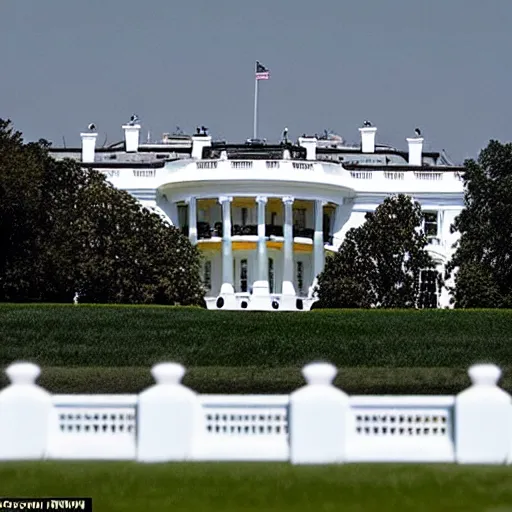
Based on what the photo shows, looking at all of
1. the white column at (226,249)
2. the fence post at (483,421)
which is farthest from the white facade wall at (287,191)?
the fence post at (483,421)

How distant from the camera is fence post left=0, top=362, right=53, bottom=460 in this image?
12.1 metres

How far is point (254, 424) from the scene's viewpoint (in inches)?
A: 487

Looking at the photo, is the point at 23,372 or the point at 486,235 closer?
the point at 23,372

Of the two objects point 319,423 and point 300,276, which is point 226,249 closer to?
point 300,276

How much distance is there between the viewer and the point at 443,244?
59000 millimetres

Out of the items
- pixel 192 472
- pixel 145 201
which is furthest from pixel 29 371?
pixel 145 201

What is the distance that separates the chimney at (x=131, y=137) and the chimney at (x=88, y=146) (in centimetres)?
304

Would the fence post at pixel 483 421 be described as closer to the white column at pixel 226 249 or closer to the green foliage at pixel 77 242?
the green foliage at pixel 77 242

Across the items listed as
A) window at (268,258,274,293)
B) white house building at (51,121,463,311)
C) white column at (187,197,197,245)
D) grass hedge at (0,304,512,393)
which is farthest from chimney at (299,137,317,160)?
grass hedge at (0,304,512,393)

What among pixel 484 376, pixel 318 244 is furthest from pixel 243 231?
pixel 484 376

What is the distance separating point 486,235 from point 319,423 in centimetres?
3574

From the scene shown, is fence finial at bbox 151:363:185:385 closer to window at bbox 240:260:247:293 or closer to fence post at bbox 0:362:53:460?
fence post at bbox 0:362:53:460

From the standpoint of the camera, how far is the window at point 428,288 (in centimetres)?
4691

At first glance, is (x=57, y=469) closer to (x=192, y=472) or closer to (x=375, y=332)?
(x=192, y=472)
